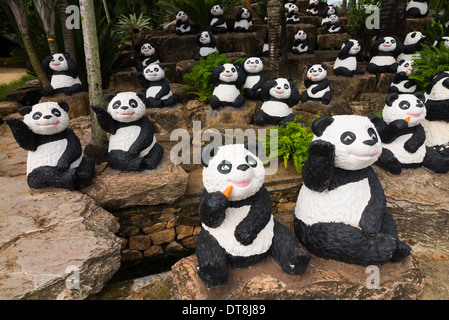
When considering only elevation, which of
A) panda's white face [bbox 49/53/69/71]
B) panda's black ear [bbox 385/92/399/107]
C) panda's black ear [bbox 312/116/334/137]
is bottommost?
panda's black ear [bbox 312/116/334/137]

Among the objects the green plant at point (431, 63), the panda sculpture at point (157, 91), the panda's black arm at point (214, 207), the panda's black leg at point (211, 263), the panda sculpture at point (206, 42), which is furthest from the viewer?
the panda sculpture at point (206, 42)

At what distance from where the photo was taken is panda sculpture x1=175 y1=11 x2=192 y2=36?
897 cm

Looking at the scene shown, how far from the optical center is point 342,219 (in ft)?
8.58

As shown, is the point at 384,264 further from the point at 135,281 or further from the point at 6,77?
the point at 6,77

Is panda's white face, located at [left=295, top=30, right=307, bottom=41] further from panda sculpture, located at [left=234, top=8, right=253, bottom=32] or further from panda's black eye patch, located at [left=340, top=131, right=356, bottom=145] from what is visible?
panda's black eye patch, located at [left=340, top=131, right=356, bottom=145]

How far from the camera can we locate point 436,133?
4.16 m

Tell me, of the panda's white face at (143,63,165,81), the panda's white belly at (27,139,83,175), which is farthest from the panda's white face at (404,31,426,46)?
the panda's white belly at (27,139,83,175)

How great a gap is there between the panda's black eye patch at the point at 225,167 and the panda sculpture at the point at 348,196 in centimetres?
72

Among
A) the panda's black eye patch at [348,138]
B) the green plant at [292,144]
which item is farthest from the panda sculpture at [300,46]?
the panda's black eye patch at [348,138]

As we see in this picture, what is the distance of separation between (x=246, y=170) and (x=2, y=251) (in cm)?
241

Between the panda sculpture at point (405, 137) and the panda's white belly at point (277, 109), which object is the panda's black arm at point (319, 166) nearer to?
the panda sculpture at point (405, 137)

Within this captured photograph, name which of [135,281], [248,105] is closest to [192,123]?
[248,105]

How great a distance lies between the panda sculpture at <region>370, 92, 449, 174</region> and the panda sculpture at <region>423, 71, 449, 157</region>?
0.62 feet

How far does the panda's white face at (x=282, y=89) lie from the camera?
5434 mm
